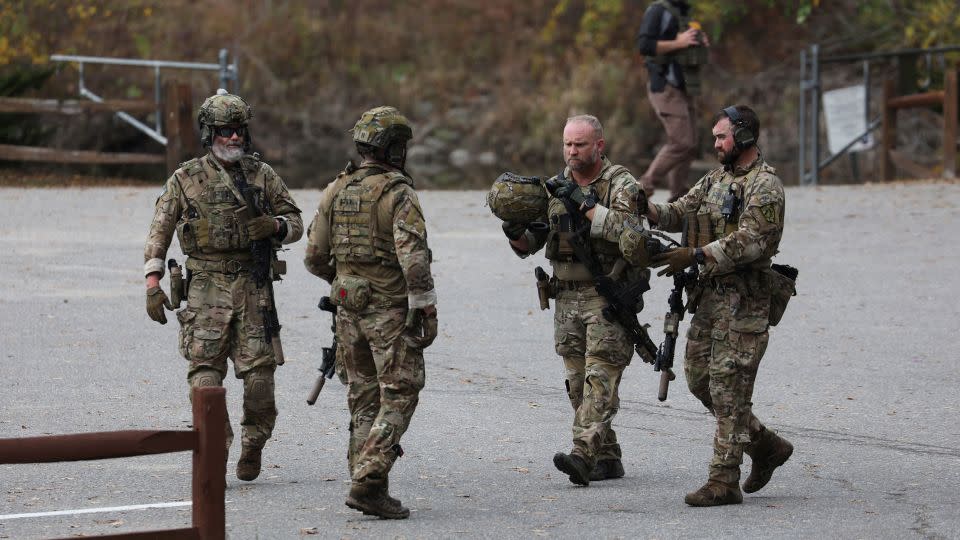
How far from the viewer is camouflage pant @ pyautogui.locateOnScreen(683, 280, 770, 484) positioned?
7.65m

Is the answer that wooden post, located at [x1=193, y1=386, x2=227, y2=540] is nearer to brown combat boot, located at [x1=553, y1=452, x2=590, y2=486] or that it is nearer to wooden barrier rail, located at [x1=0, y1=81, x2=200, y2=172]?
brown combat boot, located at [x1=553, y1=452, x2=590, y2=486]

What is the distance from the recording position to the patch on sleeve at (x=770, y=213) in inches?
299

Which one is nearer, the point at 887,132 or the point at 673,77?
the point at 673,77

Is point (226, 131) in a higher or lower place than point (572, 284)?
higher

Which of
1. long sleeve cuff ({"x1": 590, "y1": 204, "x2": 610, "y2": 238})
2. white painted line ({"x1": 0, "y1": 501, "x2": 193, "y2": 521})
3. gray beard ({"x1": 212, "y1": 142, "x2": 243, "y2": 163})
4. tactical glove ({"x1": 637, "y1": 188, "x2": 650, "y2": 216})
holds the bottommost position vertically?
white painted line ({"x1": 0, "y1": 501, "x2": 193, "y2": 521})

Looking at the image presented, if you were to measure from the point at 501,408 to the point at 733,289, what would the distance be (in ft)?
8.33

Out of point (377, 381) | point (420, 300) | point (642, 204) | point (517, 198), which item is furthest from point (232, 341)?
point (642, 204)

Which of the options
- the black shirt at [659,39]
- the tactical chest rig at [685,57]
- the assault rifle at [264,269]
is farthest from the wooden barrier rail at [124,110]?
the assault rifle at [264,269]

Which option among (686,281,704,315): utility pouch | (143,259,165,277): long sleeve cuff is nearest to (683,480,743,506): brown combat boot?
(686,281,704,315): utility pouch

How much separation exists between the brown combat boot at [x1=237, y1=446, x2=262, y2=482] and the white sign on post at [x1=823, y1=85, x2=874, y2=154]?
54.8 feet

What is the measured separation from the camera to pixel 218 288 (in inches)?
314

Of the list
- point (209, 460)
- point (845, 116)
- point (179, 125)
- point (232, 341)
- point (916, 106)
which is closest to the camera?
point (209, 460)

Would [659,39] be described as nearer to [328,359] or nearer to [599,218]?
[599,218]

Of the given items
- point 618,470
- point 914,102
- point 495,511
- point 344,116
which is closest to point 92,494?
point 495,511
